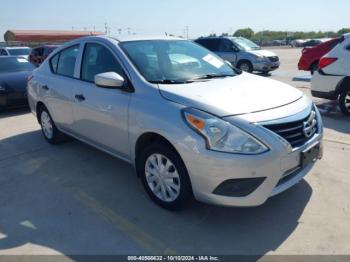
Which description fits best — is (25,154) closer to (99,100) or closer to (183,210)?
(99,100)

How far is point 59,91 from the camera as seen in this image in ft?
16.3

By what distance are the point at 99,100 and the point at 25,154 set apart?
211 centimetres

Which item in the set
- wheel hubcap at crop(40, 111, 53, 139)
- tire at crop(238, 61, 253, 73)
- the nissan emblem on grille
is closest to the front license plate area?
the nissan emblem on grille

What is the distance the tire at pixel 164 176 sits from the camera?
325cm

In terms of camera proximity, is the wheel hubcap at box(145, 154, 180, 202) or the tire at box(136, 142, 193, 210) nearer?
the tire at box(136, 142, 193, 210)

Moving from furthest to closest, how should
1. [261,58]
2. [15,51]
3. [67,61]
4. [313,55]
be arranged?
[15,51], [261,58], [313,55], [67,61]

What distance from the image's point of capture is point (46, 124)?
5754 mm

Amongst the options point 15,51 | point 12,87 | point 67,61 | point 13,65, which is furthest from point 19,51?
point 67,61

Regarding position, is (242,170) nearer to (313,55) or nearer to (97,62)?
(97,62)

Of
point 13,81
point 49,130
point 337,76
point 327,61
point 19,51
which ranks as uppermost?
point 327,61

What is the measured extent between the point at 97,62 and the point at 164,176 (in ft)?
5.84

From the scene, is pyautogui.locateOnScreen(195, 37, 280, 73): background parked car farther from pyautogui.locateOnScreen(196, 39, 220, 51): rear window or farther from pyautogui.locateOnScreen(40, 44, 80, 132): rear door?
pyautogui.locateOnScreen(40, 44, 80, 132): rear door

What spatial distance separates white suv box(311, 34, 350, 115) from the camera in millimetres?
6758

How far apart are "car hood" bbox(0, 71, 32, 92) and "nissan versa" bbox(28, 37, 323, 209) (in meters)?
4.03
